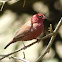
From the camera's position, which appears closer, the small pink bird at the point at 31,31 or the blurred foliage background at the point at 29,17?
the small pink bird at the point at 31,31

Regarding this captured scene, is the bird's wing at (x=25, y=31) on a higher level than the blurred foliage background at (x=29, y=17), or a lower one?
higher

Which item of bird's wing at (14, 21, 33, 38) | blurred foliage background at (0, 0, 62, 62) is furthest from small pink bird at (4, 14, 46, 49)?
blurred foliage background at (0, 0, 62, 62)

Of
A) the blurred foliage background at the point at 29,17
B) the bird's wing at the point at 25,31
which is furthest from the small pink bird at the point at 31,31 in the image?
the blurred foliage background at the point at 29,17

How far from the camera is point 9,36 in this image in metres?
5.89

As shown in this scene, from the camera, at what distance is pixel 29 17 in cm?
607

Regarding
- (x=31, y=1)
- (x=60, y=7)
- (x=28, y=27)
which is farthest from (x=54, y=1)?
(x=28, y=27)

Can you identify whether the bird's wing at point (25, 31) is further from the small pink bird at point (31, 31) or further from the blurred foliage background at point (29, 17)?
the blurred foliage background at point (29, 17)

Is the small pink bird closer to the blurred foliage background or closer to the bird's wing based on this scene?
the bird's wing

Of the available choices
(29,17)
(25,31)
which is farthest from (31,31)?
(29,17)

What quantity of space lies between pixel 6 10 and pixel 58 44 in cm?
211

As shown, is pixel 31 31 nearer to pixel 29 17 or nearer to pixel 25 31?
pixel 25 31

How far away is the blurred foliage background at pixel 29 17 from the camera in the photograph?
19.1ft

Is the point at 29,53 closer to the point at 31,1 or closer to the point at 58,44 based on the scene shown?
the point at 58,44

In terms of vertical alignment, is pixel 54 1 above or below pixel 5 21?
above
